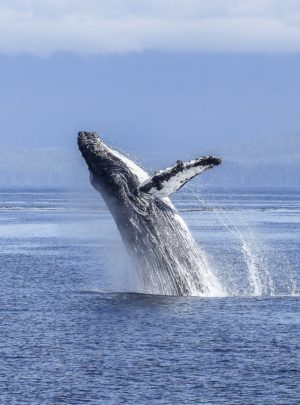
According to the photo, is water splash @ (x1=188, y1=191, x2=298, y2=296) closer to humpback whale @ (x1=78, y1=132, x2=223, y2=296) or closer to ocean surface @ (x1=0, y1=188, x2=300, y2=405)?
ocean surface @ (x1=0, y1=188, x2=300, y2=405)

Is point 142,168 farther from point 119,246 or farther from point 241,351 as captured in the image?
point 241,351

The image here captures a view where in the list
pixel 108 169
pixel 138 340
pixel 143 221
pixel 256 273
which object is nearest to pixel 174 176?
pixel 143 221

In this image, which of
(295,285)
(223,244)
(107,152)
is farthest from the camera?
(223,244)

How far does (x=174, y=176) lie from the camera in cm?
2436

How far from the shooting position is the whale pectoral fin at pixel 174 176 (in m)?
23.7

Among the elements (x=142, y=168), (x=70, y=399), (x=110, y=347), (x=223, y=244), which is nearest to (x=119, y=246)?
(x=142, y=168)

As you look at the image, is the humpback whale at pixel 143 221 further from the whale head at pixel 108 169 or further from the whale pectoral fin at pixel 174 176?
the whale pectoral fin at pixel 174 176

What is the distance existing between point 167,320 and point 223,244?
34.3 meters

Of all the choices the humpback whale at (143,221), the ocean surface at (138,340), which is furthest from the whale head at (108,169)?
the ocean surface at (138,340)

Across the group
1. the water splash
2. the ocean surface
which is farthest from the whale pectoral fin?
the water splash

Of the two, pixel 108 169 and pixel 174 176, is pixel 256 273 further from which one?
pixel 174 176

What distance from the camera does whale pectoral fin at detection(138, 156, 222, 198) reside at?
23.7 metres

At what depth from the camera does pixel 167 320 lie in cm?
2423

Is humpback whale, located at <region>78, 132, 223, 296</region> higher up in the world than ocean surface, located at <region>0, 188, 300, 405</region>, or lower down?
higher up
